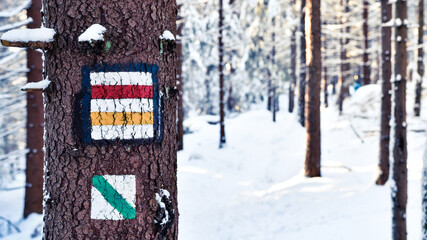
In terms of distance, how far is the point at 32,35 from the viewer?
180 centimetres

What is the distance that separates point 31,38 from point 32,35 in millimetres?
17

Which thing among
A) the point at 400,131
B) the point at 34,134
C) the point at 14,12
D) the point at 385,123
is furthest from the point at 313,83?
the point at 14,12

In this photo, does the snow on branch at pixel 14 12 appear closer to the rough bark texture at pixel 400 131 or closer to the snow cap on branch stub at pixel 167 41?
the snow cap on branch stub at pixel 167 41

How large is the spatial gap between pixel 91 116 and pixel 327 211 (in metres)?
7.02

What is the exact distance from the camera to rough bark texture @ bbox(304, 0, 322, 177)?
1005cm

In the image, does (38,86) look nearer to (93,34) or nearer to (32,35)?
(32,35)

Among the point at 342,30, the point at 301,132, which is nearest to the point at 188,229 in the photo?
the point at 301,132

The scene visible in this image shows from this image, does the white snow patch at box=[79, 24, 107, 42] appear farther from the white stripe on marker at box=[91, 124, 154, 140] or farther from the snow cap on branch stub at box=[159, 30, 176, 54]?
the white stripe on marker at box=[91, 124, 154, 140]

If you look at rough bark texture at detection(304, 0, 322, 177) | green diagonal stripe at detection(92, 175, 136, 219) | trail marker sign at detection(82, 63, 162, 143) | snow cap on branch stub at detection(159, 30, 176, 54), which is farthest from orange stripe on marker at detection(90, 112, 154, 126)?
rough bark texture at detection(304, 0, 322, 177)

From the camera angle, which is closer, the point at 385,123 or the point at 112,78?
the point at 112,78

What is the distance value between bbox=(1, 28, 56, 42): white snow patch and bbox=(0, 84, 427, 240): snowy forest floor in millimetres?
6036

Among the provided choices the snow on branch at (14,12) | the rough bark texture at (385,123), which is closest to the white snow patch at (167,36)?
the snow on branch at (14,12)

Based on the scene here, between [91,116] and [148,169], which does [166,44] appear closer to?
[91,116]

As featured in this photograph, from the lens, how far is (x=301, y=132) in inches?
685
